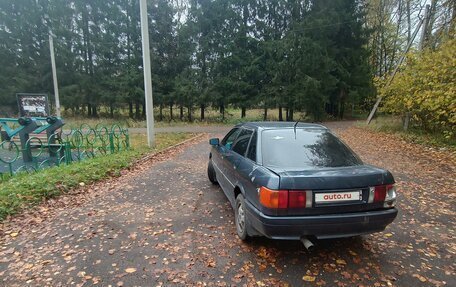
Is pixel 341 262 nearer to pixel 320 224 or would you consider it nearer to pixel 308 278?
pixel 308 278

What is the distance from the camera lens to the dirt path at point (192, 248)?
2.88 m

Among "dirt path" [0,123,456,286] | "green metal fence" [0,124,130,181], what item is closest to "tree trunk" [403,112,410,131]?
"dirt path" [0,123,456,286]

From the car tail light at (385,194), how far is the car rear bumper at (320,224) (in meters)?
0.15

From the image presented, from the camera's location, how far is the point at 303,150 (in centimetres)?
348

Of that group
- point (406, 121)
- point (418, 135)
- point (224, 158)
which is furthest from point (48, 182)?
point (406, 121)

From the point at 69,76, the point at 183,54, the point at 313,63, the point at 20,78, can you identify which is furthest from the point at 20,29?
the point at 313,63

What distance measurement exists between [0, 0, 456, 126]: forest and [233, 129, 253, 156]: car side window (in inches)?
706

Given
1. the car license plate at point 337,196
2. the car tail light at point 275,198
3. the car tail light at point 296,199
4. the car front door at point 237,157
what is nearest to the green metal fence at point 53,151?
the car front door at point 237,157

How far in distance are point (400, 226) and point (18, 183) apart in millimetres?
7062

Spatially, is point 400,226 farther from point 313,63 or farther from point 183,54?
point 183,54

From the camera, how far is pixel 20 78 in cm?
2644

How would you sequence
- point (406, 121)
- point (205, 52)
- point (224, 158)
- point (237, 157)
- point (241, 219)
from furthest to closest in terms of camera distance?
point (205, 52)
point (406, 121)
point (224, 158)
point (237, 157)
point (241, 219)

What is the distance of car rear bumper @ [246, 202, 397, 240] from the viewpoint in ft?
9.04

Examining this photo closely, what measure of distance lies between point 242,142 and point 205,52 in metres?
21.6
